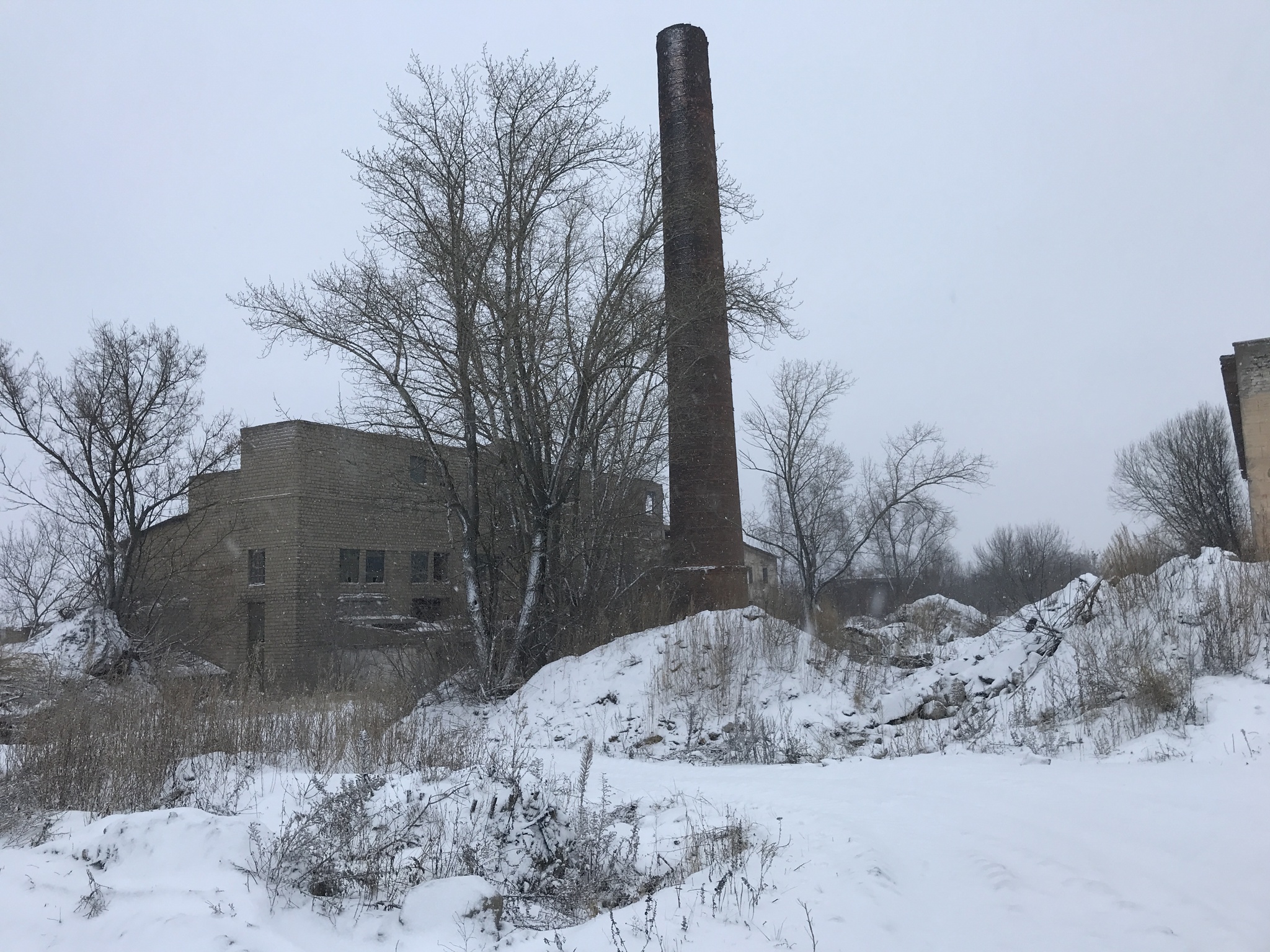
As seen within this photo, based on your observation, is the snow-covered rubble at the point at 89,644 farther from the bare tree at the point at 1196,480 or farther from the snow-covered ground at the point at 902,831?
the bare tree at the point at 1196,480

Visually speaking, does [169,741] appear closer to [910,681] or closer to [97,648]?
[910,681]

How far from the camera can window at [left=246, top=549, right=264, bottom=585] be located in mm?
27203

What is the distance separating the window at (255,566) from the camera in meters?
27.2

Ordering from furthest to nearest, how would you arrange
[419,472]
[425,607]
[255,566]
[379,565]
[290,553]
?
[379,565] → [419,472] → [255,566] → [290,553] → [425,607]

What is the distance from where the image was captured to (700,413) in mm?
17109

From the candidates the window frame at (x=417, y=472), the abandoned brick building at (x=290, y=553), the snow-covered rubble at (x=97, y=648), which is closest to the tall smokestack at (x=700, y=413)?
the window frame at (x=417, y=472)

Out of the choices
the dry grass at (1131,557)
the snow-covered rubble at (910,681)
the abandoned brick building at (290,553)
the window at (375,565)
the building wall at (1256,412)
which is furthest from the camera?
the window at (375,565)

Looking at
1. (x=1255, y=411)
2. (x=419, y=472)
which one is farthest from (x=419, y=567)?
(x=1255, y=411)

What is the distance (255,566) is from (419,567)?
5.33m

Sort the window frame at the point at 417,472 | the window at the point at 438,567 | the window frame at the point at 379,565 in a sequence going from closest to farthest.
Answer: the window frame at the point at 417,472
the window frame at the point at 379,565
the window at the point at 438,567

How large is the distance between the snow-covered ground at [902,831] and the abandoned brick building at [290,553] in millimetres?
18073

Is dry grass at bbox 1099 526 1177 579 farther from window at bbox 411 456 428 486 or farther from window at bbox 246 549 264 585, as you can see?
window at bbox 246 549 264 585

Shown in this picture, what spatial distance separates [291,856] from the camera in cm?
516

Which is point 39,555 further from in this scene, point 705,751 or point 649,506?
point 705,751
